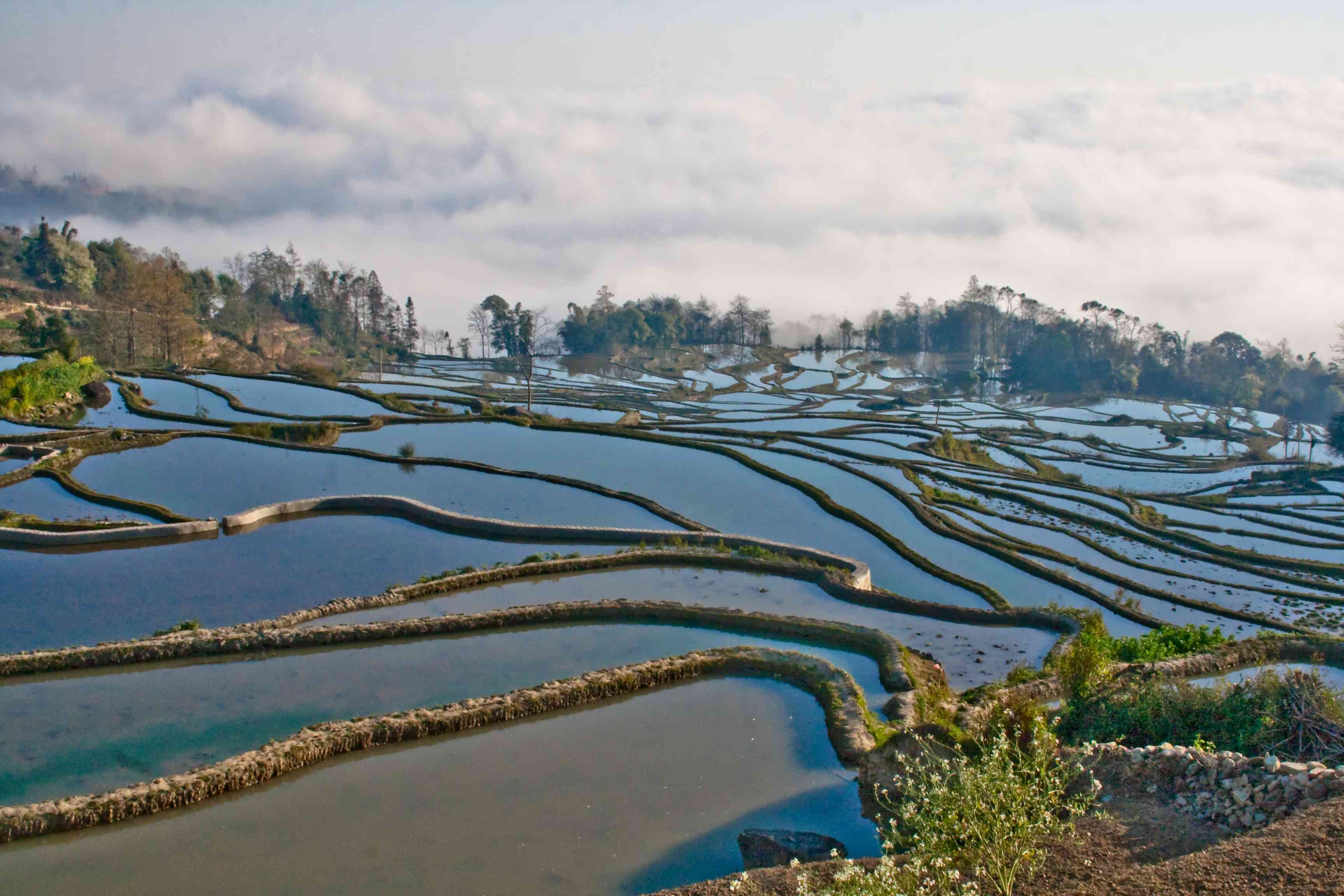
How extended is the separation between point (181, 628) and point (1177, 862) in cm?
1757

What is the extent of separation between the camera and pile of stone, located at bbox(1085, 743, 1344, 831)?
390 inches

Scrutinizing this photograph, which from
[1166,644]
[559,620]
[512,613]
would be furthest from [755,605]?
[1166,644]

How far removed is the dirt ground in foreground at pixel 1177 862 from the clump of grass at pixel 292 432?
34268 millimetres

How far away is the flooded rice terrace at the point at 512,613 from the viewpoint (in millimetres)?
11539

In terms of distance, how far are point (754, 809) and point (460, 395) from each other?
5182 centimetres

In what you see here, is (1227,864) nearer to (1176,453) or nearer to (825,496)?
(825,496)

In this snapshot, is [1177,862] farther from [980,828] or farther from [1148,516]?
[1148,516]

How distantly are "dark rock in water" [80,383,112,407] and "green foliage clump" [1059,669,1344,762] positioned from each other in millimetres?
47507

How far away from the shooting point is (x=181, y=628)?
17672 millimetres

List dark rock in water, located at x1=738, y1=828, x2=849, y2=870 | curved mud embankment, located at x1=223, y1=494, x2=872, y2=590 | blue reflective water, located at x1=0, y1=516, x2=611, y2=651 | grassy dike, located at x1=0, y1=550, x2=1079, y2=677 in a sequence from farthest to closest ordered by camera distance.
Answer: curved mud embankment, located at x1=223, y1=494, x2=872, y2=590 → blue reflective water, located at x1=0, y1=516, x2=611, y2=651 → grassy dike, located at x1=0, y1=550, x2=1079, y2=677 → dark rock in water, located at x1=738, y1=828, x2=849, y2=870

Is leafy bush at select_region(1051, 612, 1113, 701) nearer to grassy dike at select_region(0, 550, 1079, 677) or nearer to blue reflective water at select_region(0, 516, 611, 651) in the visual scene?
grassy dike at select_region(0, 550, 1079, 677)

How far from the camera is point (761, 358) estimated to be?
11012 cm

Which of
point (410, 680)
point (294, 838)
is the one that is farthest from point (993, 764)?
point (410, 680)

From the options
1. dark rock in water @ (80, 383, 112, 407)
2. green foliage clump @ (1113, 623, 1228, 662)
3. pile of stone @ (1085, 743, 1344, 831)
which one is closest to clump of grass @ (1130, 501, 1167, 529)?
green foliage clump @ (1113, 623, 1228, 662)
